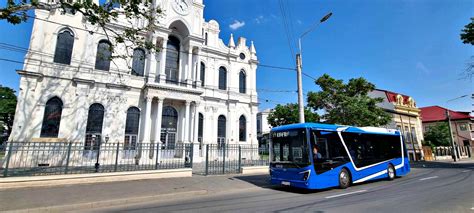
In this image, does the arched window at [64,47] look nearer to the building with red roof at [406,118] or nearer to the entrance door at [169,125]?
the entrance door at [169,125]

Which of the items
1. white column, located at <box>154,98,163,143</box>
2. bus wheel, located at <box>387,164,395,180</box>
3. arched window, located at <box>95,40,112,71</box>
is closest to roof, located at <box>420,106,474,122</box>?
bus wheel, located at <box>387,164,395,180</box>

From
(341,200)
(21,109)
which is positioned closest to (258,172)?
(341,200)

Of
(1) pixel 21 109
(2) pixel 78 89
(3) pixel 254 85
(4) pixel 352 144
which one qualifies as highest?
(3) pixel 254 85

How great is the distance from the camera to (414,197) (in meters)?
7.34

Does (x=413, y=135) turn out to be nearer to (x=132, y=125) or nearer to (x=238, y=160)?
(x=238, y=160)

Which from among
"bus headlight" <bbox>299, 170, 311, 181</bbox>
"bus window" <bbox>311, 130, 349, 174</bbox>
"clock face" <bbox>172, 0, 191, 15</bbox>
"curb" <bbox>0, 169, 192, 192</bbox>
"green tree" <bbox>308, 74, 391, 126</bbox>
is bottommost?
"curb" <bbox>0, 169, 192, 192</bbox>

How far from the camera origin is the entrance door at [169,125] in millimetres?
23094

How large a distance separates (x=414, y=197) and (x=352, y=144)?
3.16 m

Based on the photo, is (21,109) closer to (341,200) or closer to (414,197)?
(341,200)

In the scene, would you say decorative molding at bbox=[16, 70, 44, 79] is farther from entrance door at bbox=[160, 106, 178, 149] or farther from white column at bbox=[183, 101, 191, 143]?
white column at bbox=[183, 101, 191, 143]

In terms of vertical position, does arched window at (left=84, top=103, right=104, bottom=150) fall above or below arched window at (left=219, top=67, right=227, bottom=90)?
below

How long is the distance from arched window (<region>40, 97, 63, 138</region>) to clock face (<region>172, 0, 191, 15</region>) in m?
14.0

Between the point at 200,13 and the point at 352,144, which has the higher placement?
the point at 200,13

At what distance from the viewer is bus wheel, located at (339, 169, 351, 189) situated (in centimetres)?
947
